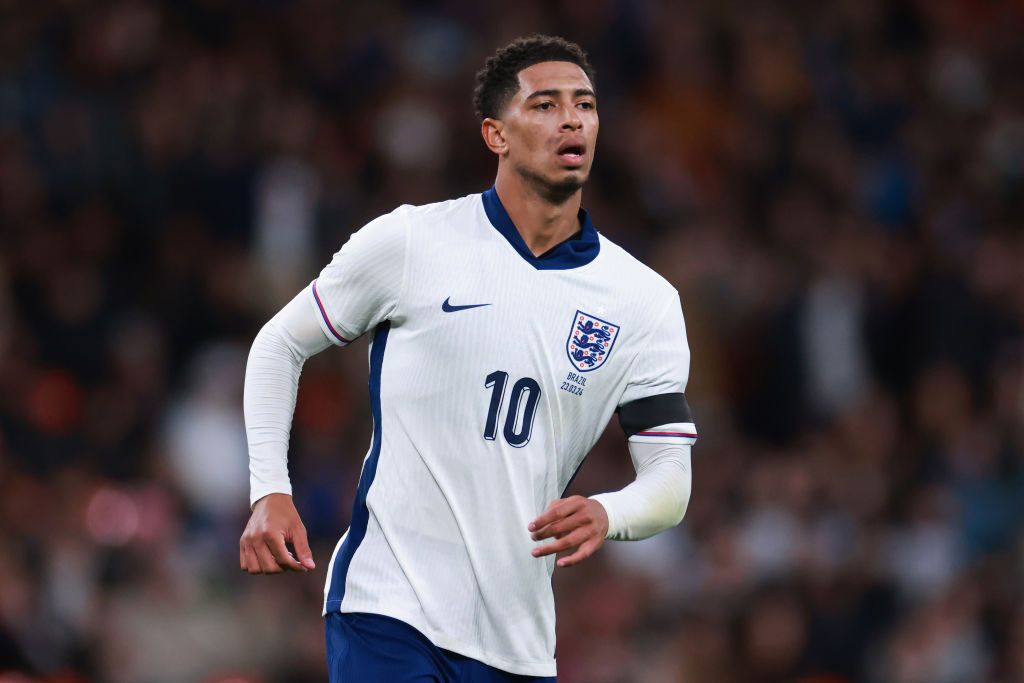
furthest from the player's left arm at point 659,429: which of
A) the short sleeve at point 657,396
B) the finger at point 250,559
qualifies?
the finger at point 250,559

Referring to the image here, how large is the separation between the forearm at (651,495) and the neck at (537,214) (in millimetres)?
610

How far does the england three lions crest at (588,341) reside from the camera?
4.64 m

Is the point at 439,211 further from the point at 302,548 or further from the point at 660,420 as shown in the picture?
the point at 302,548

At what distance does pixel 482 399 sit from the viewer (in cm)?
453

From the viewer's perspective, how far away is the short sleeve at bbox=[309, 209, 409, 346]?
15.0 feet

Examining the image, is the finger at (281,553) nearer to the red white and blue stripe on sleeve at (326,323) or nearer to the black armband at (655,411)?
the red white and blue stripe on sleeve at (326,323)

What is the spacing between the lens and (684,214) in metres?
12.1

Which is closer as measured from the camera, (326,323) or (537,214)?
(326,323)

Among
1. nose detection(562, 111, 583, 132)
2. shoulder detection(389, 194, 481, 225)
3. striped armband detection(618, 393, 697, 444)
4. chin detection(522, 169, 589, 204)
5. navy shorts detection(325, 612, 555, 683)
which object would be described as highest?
nose detection(562, 111, 583, 132)

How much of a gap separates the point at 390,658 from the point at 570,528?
63 cm

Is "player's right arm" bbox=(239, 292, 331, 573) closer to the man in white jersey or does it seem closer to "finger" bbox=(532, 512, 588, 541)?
the man in white jersey

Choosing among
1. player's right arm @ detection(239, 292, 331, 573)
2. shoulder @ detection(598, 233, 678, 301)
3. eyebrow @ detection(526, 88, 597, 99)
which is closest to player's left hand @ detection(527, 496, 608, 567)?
player's right arm @ detection(239, 292, 331, 573)

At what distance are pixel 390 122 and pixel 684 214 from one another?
215cm

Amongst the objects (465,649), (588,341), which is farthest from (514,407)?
(465,649)
